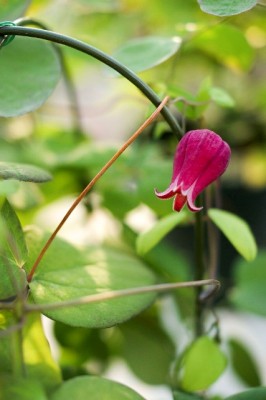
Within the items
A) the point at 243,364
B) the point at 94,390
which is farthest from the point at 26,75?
the point at 243,364

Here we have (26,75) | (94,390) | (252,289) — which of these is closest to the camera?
(94,390)

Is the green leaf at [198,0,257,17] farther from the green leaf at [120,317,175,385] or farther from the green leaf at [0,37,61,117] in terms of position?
the green leaf at [120,317,175,385]

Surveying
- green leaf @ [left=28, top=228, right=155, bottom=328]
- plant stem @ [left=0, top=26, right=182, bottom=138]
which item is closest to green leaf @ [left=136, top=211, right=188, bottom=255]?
green leaf @ [left=28, top=228, right=155, bottom=328]

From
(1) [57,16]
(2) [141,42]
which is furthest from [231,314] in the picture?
(2) [141,42]

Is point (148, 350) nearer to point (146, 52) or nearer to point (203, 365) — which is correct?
point (203, 365)

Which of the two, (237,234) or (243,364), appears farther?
(243,364)

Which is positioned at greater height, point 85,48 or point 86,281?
point 85,48
